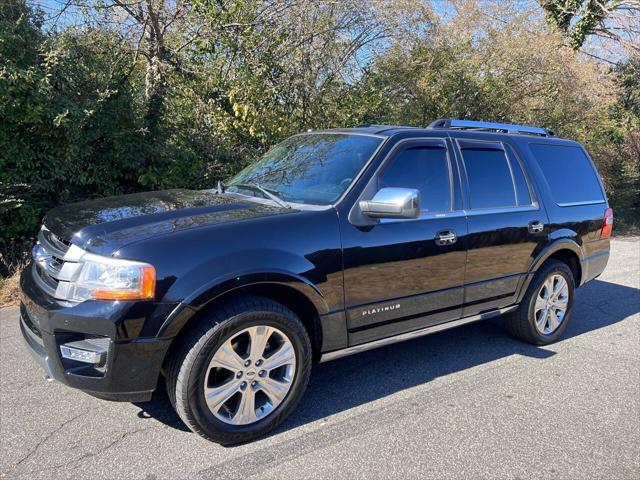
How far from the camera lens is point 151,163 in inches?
300

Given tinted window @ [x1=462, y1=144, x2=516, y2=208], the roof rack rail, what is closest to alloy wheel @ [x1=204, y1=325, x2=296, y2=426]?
tinted window @ [x1=462, y1=144, x2=516, y2=208]

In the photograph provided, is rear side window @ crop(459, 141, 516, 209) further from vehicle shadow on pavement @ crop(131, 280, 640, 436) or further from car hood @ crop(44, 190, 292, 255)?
car hood @ crop(44, 190, 292, 255)

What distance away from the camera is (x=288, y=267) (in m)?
3.08

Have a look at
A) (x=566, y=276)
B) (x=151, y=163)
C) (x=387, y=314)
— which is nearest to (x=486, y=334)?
(x=566, y=276)

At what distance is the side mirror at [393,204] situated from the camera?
327 cm

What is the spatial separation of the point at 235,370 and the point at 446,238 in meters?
1.83

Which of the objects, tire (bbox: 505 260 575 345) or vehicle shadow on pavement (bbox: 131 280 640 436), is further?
tire (bbox: 505 260 575 345)

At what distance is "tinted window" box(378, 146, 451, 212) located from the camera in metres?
3.75

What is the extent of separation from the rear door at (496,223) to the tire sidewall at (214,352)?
1578 mm

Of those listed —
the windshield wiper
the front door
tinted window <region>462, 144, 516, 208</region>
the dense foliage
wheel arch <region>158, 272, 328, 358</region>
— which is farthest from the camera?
the dense foliage

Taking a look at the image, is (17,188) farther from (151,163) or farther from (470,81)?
(470,81)

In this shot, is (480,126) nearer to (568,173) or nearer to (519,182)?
(519,182)

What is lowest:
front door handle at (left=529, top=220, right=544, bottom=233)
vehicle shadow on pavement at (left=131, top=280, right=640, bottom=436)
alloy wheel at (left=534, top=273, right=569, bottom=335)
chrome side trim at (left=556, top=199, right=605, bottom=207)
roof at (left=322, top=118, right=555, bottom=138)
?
vehicle shadow on pavement at (left=131, top=280, right=640, bottom=436)

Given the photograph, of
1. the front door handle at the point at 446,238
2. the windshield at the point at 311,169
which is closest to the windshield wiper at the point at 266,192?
the windshield at the point at 311,169
